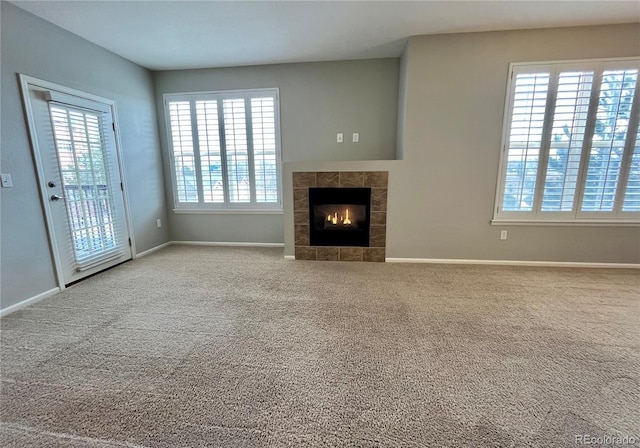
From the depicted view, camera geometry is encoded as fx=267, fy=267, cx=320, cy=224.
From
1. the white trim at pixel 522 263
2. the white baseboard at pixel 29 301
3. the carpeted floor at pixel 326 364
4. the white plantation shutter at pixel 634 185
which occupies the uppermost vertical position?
the white plantation shutter at pixel 634 185

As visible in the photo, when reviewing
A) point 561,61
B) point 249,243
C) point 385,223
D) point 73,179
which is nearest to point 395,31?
point 561,61

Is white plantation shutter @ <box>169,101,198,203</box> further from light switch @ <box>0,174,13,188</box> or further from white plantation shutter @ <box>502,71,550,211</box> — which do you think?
white plantation shutter @ <box>502,71,550,211</box>

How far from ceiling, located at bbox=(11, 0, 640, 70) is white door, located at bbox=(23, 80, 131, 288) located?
2.52 ft

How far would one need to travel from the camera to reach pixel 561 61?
2887 millimetres

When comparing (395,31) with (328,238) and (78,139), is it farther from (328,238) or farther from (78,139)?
(78,139)

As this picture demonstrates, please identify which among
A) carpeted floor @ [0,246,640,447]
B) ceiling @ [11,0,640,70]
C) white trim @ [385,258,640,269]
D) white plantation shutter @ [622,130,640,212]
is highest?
ceiling @ [11,0,640,70]

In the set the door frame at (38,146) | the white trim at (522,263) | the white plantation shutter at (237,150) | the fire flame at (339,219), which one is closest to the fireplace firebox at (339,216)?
the fire flame at (339,219)

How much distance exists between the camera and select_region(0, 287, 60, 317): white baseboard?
7.57ft

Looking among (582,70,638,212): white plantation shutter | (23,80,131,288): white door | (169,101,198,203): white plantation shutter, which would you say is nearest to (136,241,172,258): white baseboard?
(23,80,131,288): white door

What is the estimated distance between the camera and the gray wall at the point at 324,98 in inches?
148

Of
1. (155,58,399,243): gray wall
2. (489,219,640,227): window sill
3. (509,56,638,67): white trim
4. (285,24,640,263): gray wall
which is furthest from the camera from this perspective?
(155,58,399,243): gray wall

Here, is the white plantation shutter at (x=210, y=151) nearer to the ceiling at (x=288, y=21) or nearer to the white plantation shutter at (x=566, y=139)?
the ceiling at (x=288, y=21)

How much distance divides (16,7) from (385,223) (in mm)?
4114

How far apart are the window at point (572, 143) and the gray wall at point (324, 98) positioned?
1473 mm
